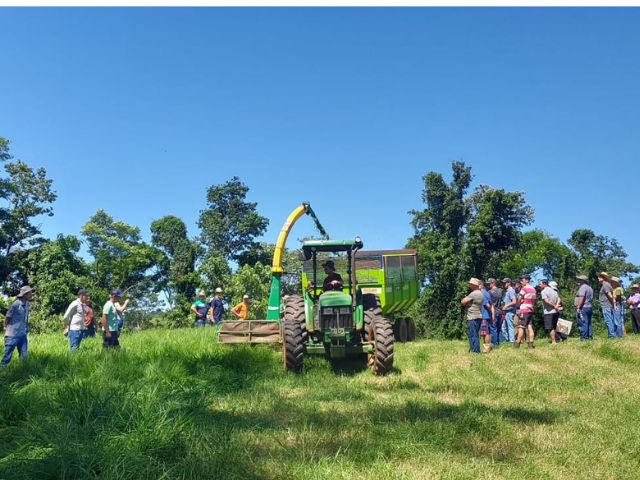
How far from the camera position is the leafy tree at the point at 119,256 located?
4603 centimetres

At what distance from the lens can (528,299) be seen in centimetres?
1310

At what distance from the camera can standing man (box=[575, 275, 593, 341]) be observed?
13.8 meters

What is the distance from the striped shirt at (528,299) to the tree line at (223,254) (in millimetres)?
23456

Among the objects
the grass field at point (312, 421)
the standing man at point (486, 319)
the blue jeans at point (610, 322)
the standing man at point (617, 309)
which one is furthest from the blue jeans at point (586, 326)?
the grass field at point (312, 421)

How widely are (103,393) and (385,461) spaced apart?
10.1ft

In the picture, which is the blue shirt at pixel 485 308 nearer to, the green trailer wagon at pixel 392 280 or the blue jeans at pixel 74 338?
the green trailer wagon at pixel 392 280

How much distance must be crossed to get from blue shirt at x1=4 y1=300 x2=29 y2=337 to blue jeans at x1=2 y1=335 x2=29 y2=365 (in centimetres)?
7

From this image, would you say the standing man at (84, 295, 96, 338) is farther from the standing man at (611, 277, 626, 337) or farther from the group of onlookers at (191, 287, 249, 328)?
the standing man at (611, 277, 626, 337)

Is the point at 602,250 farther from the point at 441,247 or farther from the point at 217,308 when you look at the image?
the point at 217,308

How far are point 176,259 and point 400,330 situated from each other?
32987mm

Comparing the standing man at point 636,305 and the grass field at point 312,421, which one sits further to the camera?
the standing man at point 636,305

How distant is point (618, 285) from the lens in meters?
14.7

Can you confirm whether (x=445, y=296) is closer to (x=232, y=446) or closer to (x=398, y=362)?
(x=398, y=362)

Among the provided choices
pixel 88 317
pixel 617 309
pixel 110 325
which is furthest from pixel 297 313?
pixel 617 309
